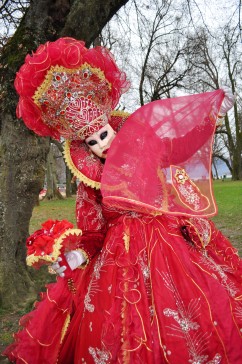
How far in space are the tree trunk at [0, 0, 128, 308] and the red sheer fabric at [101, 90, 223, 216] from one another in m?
1.79

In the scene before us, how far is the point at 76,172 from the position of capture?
7.63 ft

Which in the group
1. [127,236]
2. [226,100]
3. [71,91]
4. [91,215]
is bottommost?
[127,236]

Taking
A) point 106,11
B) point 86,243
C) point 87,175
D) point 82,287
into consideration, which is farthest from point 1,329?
point 106,11

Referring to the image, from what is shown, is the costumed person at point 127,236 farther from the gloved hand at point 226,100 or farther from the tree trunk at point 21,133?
the tree trunk at point 21,133

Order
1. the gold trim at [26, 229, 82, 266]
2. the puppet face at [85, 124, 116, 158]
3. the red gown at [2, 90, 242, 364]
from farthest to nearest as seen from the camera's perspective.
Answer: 1. the puppet face at [85, 124, 116, 158]
2. the gold trim at [26, 229, 82, 266]
3. the red gown at [2, 90, 242, 364]

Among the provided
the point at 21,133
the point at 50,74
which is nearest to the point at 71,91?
the point at 50,74

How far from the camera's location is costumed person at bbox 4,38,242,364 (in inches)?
75.5

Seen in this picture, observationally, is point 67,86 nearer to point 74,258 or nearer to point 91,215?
point 91,215

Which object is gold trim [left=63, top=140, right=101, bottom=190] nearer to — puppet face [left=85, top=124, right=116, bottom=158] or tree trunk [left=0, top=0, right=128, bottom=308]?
puppet face [left=85, top=124, right=116, bottom=158]

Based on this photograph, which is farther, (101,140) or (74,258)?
(101,140)

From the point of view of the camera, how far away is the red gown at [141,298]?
1.88 meters

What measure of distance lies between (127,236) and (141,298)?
0.35m

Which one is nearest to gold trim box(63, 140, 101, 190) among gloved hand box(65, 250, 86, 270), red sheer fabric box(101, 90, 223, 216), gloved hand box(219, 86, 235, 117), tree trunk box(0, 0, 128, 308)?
red sheer fabric box(101, 90, 223, 216)

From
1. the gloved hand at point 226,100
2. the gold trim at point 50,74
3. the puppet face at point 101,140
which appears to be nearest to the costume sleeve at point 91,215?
the puppet face at point 101,140
